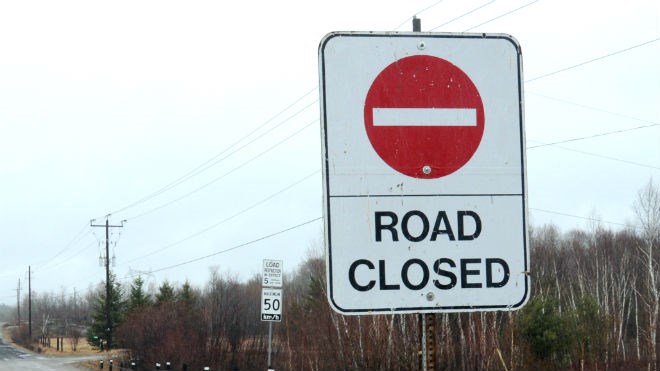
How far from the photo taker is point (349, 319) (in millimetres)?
18219

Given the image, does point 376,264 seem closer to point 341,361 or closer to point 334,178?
point 334,178

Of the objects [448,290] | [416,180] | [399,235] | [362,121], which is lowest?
[448,290]

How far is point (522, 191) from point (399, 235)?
0.43m

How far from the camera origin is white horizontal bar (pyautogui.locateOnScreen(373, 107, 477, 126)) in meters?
2.53

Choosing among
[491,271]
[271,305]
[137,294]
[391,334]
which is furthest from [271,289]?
[137,294]

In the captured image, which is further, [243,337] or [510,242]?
[243,337]

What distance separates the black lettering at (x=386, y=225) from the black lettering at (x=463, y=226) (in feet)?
0.65

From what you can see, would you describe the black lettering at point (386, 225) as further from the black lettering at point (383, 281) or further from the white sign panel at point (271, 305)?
the white sign panel at point (271, 305)

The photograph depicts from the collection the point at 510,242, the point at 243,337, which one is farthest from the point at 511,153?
the point at 243,337

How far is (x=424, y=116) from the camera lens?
255 centimetres

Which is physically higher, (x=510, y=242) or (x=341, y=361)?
(x=510, y=242)

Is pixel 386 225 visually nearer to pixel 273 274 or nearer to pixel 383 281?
pixel 383 281

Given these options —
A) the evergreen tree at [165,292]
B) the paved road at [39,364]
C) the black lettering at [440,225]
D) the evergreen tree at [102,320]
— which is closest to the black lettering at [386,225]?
the black lettering at [440,225]

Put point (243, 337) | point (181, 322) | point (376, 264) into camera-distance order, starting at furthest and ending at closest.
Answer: point (181, 322) → point (243, 337) → point (376, 264)
